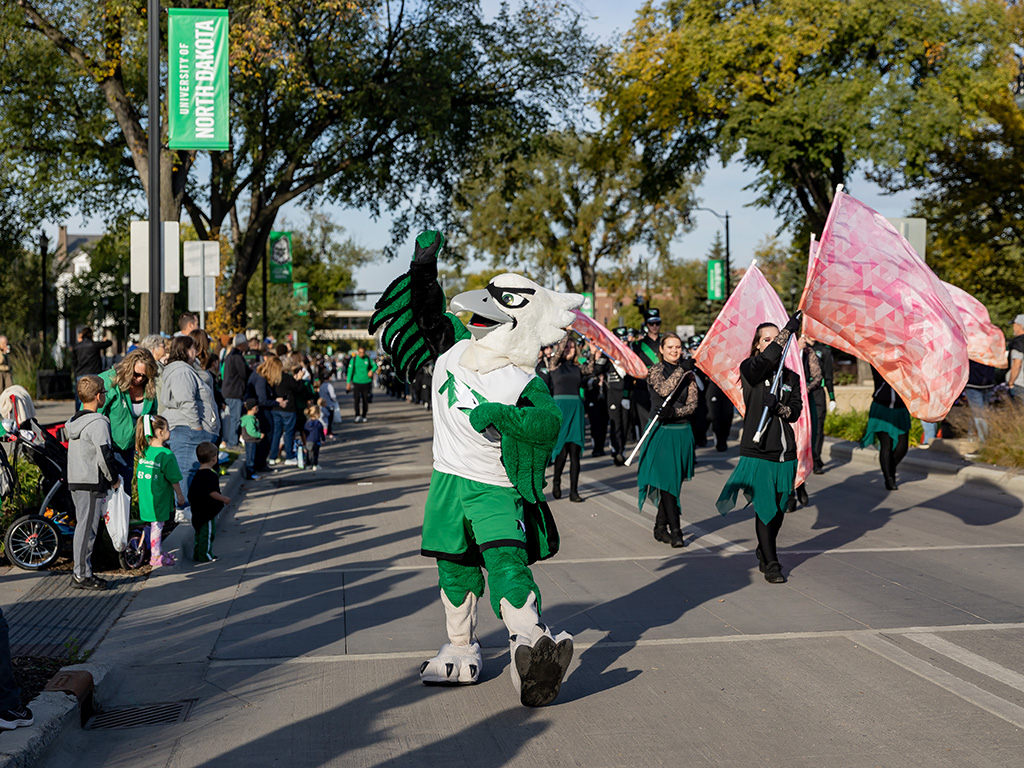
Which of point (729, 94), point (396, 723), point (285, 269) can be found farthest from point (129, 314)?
point (396, 723)

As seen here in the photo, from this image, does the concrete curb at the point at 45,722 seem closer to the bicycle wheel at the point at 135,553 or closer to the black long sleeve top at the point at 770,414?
the bicycle wheel at the point at 135,553

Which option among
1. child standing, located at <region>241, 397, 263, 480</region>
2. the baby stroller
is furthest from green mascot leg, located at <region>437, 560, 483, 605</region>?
child standing, located at <region>241, 397, 263, 480</region>

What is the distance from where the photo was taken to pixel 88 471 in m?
7.39

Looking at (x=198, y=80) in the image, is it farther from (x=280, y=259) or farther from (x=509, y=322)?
(x=280, y=259)

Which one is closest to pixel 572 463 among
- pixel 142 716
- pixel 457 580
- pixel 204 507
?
pixel 204 507

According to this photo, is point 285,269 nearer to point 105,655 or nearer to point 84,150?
point 84,150

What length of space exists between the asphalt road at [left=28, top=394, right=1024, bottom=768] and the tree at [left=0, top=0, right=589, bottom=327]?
13151 mm

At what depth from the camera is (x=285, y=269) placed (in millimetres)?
35031

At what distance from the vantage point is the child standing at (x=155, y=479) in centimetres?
795

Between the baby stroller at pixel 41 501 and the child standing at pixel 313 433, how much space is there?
7.27 metres

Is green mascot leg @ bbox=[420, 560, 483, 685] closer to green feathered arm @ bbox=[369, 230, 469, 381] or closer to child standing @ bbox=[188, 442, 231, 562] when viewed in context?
green feathered arm @ bbox=[369, 230, 469, 381]

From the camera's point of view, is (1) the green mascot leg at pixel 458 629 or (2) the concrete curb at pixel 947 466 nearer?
(1) the green mascot leg at pixel 458 629

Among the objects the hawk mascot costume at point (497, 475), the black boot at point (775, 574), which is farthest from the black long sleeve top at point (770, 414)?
the hawk mascot costume at point (497, 475)

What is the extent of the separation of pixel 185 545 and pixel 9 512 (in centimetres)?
133
